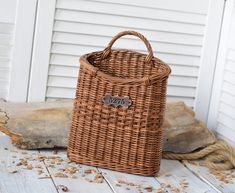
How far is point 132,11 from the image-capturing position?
7.96 ft

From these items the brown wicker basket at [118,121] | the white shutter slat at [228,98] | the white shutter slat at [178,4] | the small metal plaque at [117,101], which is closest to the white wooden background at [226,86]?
the white shutter slat at [228,98]

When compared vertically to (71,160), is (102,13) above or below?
above

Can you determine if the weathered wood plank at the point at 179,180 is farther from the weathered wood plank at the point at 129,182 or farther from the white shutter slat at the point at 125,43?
the white shutter slat at the point at 125,43

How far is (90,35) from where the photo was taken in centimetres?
241

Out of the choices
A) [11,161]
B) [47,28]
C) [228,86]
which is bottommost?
[11,161]

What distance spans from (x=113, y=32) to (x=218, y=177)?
77 cm

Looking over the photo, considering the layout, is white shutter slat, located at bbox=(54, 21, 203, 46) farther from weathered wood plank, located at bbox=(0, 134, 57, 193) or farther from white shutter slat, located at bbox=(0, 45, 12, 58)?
weathered wood plank, located at bbox=(0, 134, 57, 193)

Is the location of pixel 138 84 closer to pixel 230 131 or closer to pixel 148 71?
pixel 148 71

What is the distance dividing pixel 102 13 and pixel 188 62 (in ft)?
1.46

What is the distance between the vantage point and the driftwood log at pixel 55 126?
2060mm

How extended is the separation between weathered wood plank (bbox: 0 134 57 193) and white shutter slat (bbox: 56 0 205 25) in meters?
0.66

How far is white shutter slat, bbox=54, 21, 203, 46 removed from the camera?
2.37 metres

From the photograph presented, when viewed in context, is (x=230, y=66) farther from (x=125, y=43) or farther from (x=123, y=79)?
(x=123, y=79)

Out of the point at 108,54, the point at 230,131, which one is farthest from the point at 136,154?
the point at 230,131
